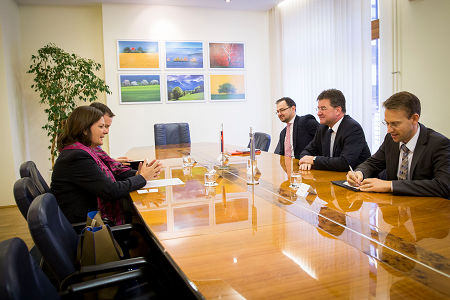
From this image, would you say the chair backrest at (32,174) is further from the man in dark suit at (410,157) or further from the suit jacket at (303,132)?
the suit jacket at (303,132)

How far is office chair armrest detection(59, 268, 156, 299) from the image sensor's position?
1.22 metres

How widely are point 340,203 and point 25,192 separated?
5.58ft

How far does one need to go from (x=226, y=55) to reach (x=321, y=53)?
1945 mm

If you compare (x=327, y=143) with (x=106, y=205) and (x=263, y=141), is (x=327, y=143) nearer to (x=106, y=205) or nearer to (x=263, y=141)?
(x=263, y=141)

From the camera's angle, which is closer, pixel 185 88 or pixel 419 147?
pixel 419 147

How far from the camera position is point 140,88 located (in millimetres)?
6348

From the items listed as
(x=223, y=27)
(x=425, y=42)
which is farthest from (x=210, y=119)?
(x=425, y=42)

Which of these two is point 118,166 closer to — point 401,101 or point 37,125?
point 401,101

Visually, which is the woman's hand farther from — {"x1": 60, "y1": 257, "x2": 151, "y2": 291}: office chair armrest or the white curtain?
the white curtain

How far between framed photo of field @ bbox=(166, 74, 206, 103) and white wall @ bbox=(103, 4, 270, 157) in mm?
117

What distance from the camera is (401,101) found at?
212 centimetres

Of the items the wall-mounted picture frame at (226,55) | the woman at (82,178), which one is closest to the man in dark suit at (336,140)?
the woman at (82,178)

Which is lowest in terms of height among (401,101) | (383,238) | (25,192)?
(383,238)

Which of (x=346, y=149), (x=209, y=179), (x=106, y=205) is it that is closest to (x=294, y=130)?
(x=346, y=149)
